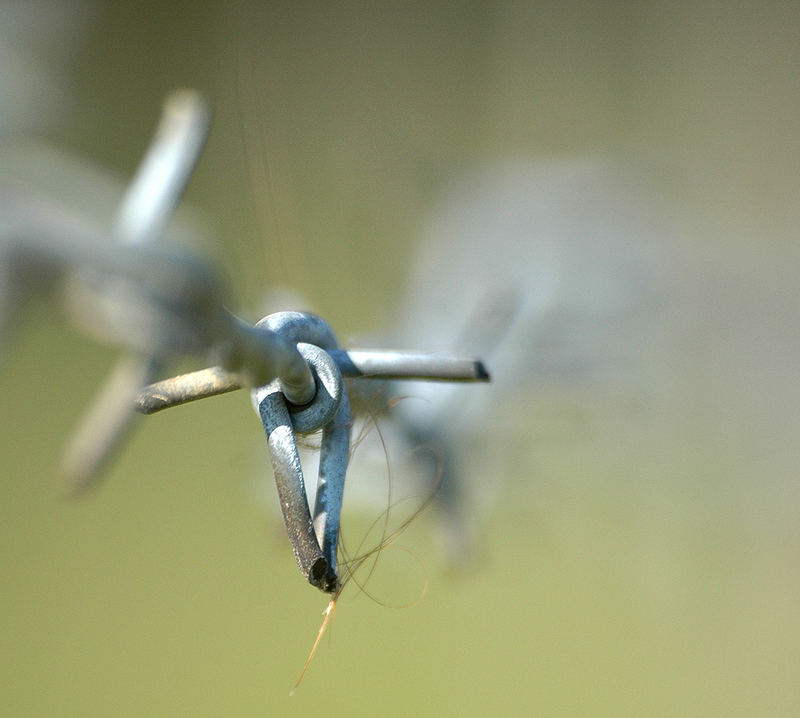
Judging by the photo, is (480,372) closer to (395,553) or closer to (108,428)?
(108,428)

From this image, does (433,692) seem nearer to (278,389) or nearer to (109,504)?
(109,504)

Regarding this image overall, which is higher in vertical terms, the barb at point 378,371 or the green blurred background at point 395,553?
the barb at point 378,371

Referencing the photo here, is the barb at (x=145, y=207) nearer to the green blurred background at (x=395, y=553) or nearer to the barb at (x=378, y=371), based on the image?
the barb at (x=378, y=371)

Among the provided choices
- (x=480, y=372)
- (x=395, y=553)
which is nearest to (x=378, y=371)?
(x=480, y=372)

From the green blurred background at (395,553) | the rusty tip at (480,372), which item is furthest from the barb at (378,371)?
the green blurred background at (395,553)

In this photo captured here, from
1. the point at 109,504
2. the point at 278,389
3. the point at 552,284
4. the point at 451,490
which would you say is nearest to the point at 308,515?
the point at 278,389
